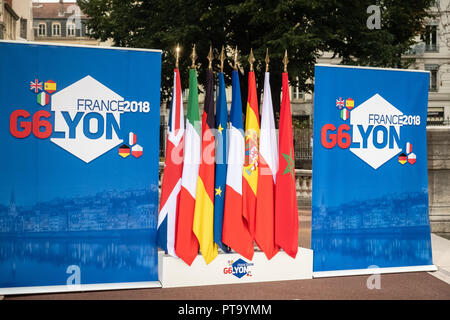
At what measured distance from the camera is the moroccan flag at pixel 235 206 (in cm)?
759

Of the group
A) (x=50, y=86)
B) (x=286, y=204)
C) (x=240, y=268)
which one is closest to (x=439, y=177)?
(x=286, y=204)

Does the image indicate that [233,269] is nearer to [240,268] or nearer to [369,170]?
[240,268]

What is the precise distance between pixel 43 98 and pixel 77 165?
899 millimetres

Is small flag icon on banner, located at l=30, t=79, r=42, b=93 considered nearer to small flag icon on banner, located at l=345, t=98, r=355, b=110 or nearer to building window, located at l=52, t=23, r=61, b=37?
small flag icon on banner, located at l=345, t=98, r=355, b=110

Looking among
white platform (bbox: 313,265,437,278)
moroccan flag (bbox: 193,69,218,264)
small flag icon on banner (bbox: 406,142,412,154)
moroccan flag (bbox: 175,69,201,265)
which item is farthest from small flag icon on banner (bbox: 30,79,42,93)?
small flag icon on banner (bbox: 406,142,412,154)

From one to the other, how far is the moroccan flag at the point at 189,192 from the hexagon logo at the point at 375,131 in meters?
2.27

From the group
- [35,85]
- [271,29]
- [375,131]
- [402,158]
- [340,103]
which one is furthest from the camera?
[271,29]

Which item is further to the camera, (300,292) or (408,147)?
(408,147)

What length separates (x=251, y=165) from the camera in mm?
7742

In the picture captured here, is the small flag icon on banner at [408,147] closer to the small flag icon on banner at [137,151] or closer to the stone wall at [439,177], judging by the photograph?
the stone wall at [439,177]


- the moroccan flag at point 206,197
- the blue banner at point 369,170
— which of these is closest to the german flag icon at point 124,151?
the moroccan flag at point 206,197

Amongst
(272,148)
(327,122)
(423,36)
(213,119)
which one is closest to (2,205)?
→ (213,119)

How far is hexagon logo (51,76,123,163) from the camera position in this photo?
7.04m

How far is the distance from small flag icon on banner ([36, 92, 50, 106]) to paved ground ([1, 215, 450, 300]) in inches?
89.8
